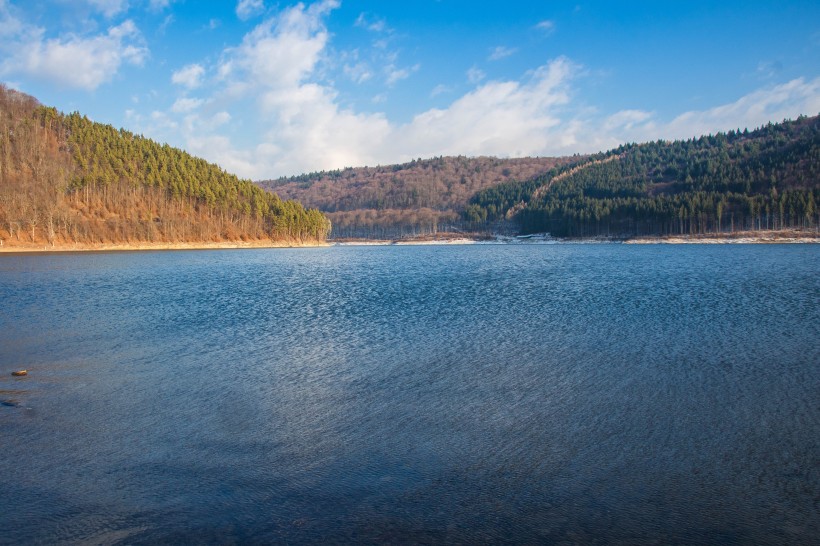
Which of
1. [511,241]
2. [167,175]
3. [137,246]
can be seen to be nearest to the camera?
[137,246]

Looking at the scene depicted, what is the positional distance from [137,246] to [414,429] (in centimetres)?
9666

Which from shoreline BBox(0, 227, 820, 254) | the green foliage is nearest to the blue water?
shoreline BBox(0, 227, 820, 254)

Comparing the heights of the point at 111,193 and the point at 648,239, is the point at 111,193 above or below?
above

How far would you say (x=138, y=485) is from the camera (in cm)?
724

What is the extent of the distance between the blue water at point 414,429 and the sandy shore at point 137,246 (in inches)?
2769

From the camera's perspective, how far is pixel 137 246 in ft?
305

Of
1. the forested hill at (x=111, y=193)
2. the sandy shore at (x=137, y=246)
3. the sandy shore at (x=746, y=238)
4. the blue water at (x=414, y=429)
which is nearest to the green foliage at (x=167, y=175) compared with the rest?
the forested hill at (x=111, y=193)

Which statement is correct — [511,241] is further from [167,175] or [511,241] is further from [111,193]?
[111,193]

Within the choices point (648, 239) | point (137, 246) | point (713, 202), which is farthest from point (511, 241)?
point (137, 246)

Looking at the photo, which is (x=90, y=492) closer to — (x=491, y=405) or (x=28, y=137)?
(x=491, y=405)

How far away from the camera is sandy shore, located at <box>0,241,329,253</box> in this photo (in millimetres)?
78375

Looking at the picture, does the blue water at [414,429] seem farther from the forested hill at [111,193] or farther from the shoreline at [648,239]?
the shoreline at [648,239]

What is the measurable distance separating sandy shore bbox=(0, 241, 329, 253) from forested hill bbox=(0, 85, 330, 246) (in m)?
0.84

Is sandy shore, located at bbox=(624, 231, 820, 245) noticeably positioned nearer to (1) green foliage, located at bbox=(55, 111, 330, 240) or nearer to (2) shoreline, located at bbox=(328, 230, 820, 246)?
(2) shoreline, located at bbox=(328, 230, 820, 246)
